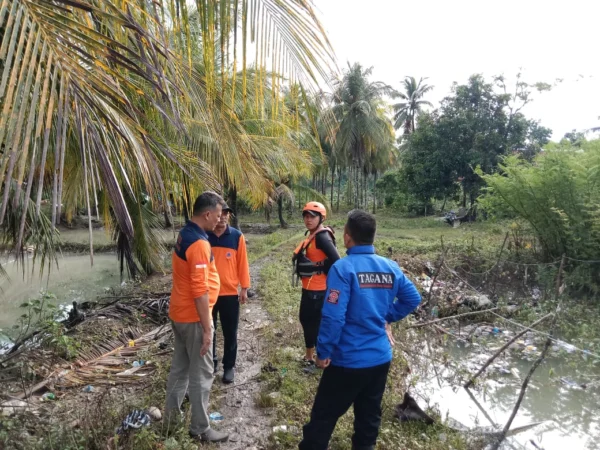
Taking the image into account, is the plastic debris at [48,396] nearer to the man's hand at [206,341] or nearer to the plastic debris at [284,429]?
the man's hand at [206,341]

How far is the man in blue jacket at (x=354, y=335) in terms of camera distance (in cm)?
227

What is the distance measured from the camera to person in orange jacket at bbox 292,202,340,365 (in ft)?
11.9

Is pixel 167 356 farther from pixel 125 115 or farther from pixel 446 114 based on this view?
pixel 446 114

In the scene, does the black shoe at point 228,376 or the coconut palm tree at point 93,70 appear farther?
the black shoe at point 228,376

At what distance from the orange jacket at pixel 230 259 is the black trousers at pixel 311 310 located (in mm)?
595

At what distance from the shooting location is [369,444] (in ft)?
8.10

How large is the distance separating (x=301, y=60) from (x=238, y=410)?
3018mm

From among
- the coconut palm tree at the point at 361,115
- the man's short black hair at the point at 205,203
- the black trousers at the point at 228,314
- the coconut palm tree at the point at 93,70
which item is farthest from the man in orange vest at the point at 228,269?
the coconut palm tree at the point at 361,115

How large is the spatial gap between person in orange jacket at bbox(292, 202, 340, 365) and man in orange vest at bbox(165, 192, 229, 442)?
1.02 meters

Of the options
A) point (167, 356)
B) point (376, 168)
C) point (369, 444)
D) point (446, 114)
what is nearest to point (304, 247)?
point (369, 444)

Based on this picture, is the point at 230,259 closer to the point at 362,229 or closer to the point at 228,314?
the point at 228,314

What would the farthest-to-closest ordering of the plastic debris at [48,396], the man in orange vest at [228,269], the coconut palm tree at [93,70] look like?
the man in orange vest at [228,269] < the plastic debris at [48,396] < the coconut palm tree at [93,70]

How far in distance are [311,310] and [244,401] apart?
998 mm

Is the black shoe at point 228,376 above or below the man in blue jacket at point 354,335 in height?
below
